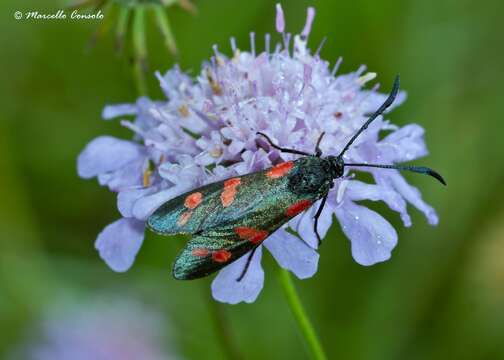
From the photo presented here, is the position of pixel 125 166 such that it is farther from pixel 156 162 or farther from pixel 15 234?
pixel 15 234

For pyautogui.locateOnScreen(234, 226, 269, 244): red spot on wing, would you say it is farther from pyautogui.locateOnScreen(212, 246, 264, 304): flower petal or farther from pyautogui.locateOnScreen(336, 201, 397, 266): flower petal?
pyautogui.locateOnScreen(336, 201, 397, 266): flower petal

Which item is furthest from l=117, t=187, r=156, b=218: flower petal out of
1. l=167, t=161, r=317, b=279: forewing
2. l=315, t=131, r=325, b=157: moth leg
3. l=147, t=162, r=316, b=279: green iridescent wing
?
l=315, t=131, r=325, b=157: moth leg

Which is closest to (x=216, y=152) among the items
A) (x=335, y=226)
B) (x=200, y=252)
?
(x=200, y=252)

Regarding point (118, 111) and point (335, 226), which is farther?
point (335, 226)

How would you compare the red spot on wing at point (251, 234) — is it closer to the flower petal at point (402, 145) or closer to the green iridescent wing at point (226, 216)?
the green iridescent wing at point (226, 216)

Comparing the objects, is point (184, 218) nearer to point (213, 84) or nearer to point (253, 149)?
point (253, 149)
